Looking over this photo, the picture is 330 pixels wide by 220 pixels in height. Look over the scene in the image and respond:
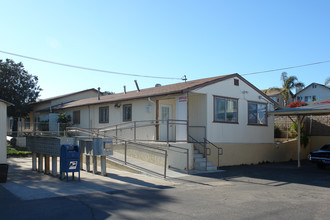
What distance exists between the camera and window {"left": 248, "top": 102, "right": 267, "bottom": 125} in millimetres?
18391

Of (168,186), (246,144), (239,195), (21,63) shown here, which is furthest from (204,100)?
(21,63)

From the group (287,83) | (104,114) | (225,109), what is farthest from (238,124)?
(287,83)

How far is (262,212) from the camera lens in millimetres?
7004

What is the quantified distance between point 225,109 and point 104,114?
27.0ft

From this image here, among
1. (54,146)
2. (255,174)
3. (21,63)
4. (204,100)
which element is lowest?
(255,174)

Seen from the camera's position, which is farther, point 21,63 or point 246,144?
point 21,63

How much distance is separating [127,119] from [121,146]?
2.65m

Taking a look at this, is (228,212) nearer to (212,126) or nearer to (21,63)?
(212,126)

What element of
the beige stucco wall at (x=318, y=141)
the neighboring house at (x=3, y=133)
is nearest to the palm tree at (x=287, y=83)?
the beige stucco wall at (x=318, y=141)

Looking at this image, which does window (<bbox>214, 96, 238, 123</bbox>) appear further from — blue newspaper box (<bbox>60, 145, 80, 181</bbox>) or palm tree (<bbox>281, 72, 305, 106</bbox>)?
palm tree (<bbox>281, 72, 305, 106</bbox>)

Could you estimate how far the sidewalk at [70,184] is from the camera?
29.1 ft

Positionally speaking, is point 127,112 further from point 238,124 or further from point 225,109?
point 238,124

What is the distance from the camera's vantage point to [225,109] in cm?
1686

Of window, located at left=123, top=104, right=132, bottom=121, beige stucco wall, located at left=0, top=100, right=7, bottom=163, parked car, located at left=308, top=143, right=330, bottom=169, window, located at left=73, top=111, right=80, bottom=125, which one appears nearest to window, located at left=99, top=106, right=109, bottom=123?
window, located at left=123, top=104, right=132, bottom=121
